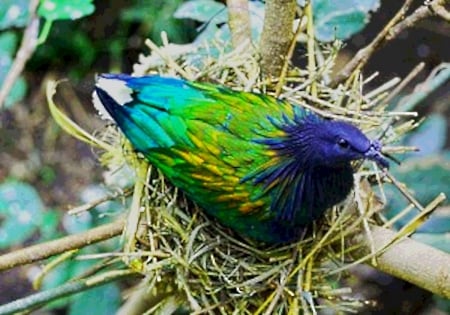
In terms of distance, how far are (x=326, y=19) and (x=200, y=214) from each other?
35 cm

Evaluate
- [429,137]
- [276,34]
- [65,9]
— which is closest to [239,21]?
[276,34]

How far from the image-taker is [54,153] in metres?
2.33

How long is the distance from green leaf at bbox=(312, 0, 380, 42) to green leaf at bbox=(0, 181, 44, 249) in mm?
695

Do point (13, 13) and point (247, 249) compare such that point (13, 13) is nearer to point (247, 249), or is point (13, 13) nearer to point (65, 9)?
point (65, 9)

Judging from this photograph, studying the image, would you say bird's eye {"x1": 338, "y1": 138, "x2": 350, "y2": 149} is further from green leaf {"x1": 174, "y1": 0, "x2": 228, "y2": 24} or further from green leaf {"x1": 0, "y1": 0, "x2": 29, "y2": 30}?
green leaf {"x1": 0, "y1": 0, "x2": 29, "y2": 30}

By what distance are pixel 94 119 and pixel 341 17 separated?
109 cm

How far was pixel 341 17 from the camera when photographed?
1.33 m

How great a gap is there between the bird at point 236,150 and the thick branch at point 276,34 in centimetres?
6

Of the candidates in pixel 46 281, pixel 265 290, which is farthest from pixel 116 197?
pixel 46 281

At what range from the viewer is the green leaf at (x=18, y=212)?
1.74 m

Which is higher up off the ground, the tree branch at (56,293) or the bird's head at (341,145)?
the bird's head at (341,145)

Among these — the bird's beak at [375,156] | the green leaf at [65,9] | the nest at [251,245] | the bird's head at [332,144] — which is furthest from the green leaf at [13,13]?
the bird's beak at [375,156]

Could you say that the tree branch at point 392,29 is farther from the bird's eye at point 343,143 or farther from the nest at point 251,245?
the bird's eye at point 343,143

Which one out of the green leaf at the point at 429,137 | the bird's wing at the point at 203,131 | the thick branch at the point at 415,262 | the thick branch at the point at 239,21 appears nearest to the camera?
the thick branch at the point at 415,262
